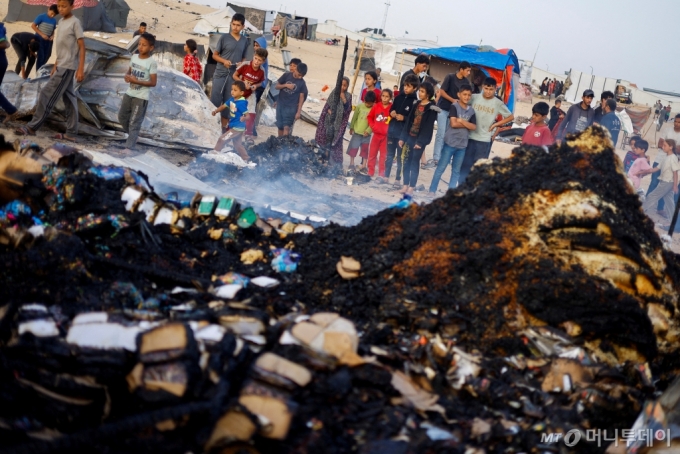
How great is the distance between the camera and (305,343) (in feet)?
9.30

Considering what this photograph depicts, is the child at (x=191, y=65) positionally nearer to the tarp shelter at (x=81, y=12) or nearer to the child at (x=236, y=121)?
the child at (x=236, y=121)

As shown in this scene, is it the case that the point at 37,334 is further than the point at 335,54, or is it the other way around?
the point at 335,54

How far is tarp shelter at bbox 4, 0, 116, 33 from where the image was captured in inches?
786

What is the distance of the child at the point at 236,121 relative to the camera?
8.04 metres

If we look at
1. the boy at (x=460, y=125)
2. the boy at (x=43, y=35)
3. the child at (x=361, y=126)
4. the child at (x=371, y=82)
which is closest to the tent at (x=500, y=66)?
the child at (x=371, y=82)

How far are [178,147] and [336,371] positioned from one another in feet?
21.4

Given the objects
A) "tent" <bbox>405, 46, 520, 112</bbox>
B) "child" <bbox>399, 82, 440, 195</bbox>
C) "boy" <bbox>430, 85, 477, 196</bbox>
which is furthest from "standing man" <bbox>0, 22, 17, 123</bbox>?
"tent" <bbox>405, 46, 520, 112</bbox>

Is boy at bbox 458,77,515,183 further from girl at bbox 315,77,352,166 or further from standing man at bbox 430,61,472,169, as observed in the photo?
girl at bbox 315,77,352,166

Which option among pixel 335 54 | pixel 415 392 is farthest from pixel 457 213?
pixel 335 54

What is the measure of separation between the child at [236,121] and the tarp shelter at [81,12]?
14.7 metres

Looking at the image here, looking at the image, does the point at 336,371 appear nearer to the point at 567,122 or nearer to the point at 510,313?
the point at 510,313

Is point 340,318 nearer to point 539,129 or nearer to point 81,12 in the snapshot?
point 539,129

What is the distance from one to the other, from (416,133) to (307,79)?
45.0 feet

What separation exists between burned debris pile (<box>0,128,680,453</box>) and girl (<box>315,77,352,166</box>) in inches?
208
